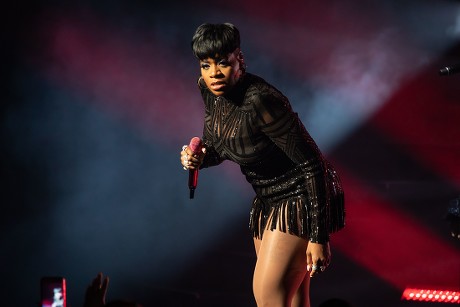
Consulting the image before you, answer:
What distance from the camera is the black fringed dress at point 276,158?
10.1ft

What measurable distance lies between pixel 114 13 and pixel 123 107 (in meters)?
0.81

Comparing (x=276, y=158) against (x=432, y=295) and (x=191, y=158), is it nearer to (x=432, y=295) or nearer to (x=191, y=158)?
(x=191, y=158)

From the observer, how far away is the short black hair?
10.1ft

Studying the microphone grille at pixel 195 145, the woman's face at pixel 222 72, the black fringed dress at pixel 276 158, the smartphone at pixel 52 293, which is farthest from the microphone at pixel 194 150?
the smartphone at pixel 52 293

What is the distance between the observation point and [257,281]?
10.5 feet

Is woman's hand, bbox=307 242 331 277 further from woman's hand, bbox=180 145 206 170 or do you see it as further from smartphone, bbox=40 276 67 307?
smartphone, bbox=40 276 67 307

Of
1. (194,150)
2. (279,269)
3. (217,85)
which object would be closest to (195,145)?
(194,150)

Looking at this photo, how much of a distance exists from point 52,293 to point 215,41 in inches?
46.9

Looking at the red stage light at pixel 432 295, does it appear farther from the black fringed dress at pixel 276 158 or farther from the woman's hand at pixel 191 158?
the woman's hand at pixel 191 158

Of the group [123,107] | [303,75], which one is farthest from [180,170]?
[303,75]

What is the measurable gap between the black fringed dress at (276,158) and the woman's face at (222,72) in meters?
0.06

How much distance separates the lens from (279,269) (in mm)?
3156

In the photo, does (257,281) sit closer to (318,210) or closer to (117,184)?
(318,210)

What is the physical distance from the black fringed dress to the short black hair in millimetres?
184
